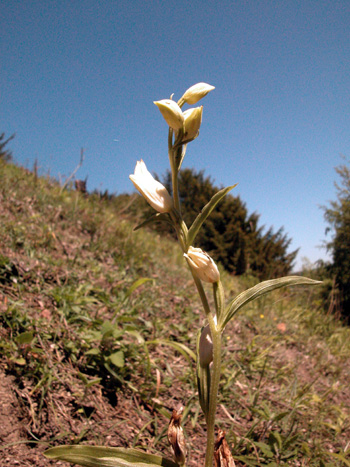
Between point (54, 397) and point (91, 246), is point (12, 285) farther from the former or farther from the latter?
point (91, 246)

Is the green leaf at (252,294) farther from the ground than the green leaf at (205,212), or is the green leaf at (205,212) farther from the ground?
the green leaf at (205,212)

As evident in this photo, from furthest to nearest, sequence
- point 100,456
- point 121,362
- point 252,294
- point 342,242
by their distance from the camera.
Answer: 1. point 342,242
2. point 121,362
3. point 252,294
4. point 100,456

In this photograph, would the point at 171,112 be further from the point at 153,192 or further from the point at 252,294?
the point at 252,294

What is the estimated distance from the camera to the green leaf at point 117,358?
57.0 inches

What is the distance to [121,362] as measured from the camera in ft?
4.79

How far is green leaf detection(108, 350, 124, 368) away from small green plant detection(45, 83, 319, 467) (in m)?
0.60

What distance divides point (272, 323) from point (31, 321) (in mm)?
→ 2120

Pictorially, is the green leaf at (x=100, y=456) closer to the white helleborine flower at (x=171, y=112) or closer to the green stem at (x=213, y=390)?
the green stem at (x=213, y=390)

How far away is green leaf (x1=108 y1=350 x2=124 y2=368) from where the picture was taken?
1.45 meters

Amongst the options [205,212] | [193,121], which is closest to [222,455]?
[205,212]

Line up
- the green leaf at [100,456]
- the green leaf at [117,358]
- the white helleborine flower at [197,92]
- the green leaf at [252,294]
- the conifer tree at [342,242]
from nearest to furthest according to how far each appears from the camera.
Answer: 1. the green leaf at [100,456]
2. the green leaf at [252,294]
3. the white helleborine flower at [197,92]
4. the green leaf at [117,358]
5. the conifer tree at [342,242]

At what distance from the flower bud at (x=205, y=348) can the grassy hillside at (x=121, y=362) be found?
455 mm

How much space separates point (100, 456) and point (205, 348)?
39 centimetres

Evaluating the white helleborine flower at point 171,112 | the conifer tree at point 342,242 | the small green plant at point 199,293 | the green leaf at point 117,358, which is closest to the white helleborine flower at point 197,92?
the small green plant at point 199,293
